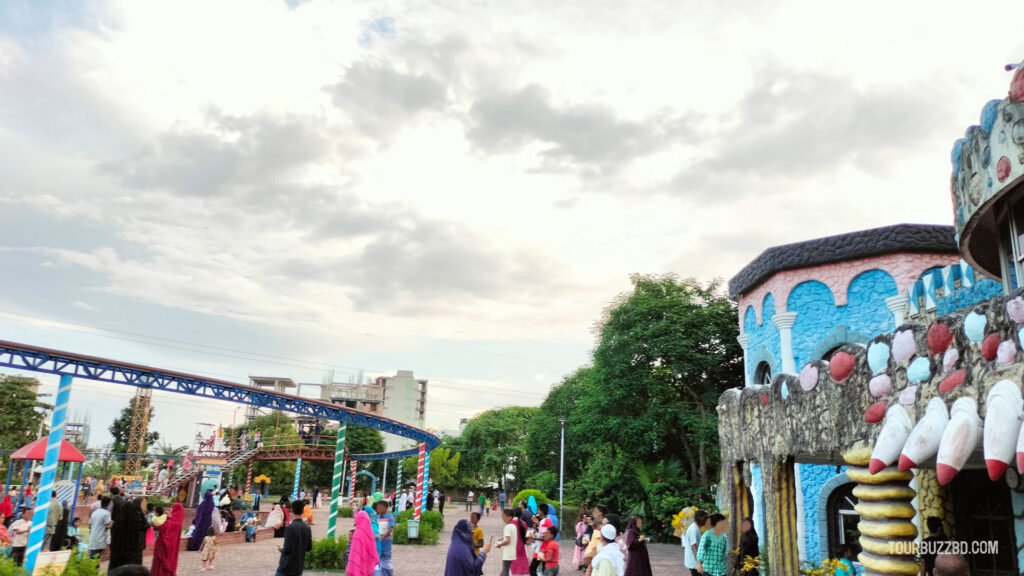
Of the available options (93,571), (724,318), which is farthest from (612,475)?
(93,571)

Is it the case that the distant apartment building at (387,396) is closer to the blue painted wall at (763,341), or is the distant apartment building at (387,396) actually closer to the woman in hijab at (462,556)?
the blue painted wall at (763,341)

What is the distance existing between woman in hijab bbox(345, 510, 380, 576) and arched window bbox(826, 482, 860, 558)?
10624 mm

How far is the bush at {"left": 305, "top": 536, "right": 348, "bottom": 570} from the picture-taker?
48.8 feet

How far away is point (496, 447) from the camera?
6062 cm

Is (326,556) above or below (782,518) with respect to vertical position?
below

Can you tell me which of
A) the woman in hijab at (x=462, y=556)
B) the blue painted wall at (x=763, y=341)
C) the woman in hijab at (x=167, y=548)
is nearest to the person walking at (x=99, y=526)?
the woman in hijab at (x=167, y=548)

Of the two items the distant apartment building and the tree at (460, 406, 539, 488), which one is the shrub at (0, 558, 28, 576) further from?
the distant apartment building

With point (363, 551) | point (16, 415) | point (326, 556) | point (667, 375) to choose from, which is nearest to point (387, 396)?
point (16, 415)

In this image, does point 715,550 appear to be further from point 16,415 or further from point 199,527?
point 16,415

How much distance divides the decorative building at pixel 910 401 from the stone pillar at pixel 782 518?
2cm

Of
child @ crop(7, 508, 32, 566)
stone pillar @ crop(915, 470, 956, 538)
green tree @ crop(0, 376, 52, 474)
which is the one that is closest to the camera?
stone pillar @ crop(915, 470, 956, 538)

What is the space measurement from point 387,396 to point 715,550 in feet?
253

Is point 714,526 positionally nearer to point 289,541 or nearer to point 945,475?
point 945,475

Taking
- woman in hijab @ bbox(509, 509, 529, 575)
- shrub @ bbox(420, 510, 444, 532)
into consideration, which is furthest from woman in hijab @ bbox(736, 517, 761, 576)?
shrub @ bbox(420, 510, 444, 532)
